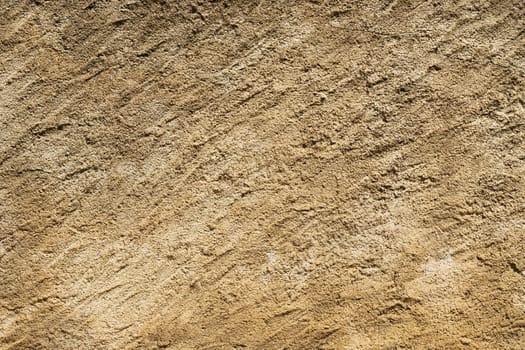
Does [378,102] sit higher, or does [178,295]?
[378,102]

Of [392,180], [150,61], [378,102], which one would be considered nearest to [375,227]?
[392,180]

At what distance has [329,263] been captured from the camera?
7.91 ft

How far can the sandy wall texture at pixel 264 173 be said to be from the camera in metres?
2.34

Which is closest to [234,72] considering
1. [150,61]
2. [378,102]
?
[150,61]

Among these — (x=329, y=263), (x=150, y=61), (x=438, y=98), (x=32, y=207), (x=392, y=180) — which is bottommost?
(x=329, y=263)

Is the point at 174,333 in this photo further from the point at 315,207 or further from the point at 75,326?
the point at 315,207

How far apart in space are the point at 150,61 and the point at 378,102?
89 cm

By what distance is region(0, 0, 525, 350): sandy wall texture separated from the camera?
2338 mm

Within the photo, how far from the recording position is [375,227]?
238 cm

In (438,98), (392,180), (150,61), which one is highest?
(150,61)

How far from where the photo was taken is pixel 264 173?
2408 mm

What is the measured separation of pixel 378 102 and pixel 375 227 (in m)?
0.48

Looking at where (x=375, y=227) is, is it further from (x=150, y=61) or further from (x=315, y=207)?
(x=150, y=61)

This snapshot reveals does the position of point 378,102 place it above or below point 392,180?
above
